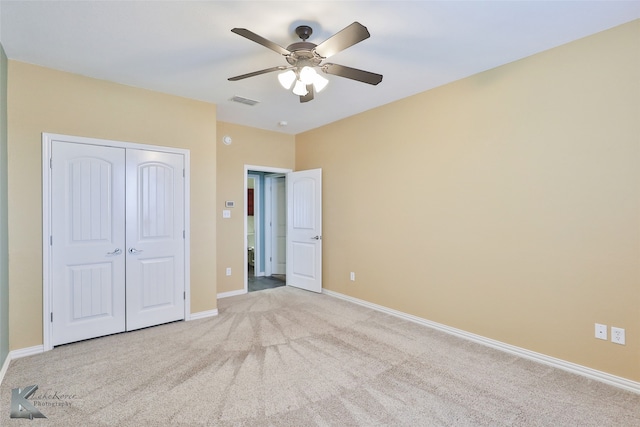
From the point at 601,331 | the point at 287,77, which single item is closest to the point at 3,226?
the point at 287,77

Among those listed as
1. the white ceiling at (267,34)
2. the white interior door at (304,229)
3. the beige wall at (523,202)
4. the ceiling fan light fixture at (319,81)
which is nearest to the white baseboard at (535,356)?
the beige wall at (523,202)

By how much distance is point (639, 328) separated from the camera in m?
2.27

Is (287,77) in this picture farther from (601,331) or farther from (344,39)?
(601,331)

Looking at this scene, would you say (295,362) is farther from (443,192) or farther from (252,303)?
(443,192)

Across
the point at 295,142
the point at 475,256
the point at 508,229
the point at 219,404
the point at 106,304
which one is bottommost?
the point at 219,404

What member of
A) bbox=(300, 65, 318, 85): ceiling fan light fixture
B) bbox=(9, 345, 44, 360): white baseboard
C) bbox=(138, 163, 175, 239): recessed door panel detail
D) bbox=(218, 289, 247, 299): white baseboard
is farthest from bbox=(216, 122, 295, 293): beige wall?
bbox=(300, 65, 318, 85): ceiling fan light fixture

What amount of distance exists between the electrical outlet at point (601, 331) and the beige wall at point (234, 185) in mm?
4402

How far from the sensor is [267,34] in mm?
2465

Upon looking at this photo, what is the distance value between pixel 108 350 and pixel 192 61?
2897mm

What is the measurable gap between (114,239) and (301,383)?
2534mm

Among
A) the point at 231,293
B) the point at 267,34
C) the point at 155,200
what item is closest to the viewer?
the point at 267,34

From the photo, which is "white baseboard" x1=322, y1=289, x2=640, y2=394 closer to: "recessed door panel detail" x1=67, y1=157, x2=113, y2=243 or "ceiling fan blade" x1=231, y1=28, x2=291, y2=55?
"ceiling fan blade" x1=231, y1=28, x2=291, y2=55

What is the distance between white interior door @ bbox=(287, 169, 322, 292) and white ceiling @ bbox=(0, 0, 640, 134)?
6.73 ft

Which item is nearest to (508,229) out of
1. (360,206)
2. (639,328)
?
(639,328)
